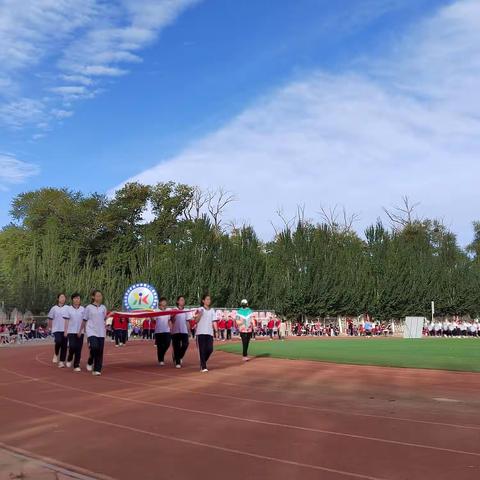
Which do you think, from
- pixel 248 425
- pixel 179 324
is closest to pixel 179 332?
pixel 179 324

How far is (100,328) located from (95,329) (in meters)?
0.14

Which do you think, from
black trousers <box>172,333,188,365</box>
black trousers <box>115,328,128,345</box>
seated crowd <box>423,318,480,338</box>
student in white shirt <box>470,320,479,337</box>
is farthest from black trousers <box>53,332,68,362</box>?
student in white shirt <box>470,320,479,337</box>

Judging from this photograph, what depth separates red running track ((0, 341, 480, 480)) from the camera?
6508 mm

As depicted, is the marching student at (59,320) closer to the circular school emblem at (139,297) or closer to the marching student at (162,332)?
the marching student at (162,332)

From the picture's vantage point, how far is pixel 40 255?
65.3 metres

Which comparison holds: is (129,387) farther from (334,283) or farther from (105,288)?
(334,283)

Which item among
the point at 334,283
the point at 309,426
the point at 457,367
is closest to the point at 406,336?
the point at 334,283

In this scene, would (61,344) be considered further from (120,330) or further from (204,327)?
(120,330)

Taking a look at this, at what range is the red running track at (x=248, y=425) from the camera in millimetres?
6508

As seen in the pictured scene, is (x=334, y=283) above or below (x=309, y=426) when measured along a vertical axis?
above

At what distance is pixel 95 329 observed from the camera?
15555 mm

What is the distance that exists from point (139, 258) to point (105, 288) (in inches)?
233

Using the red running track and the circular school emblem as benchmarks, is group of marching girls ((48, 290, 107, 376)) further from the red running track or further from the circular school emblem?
the circular school emblem

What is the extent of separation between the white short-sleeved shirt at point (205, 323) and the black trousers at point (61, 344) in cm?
434
